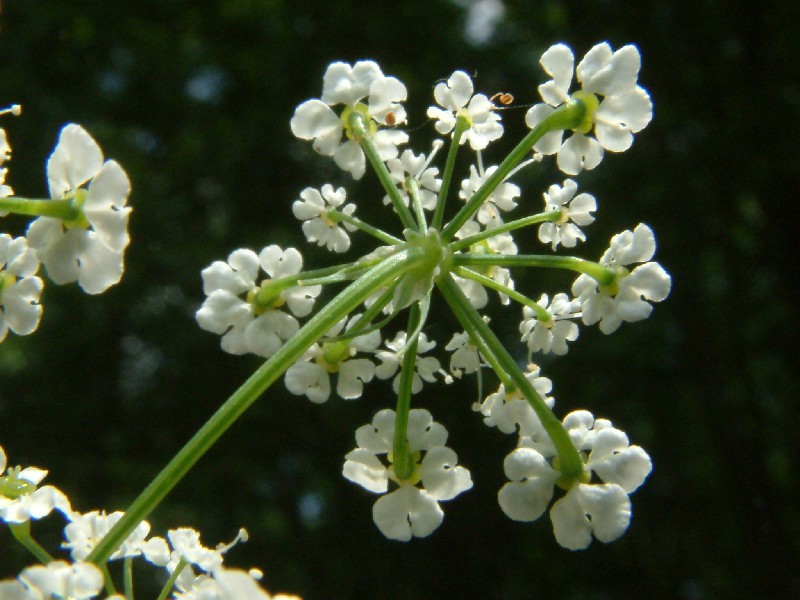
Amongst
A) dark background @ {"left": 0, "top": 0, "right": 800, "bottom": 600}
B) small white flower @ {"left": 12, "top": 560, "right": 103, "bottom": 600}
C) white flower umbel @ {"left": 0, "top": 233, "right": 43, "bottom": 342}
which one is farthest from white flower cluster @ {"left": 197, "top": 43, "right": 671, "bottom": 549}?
dark background @ {"left": 0, "top": 0, "right": 800, "bottom": 600}

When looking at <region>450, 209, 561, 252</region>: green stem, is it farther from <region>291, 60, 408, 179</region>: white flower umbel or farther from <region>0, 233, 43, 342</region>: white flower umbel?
<region>0, 233, 43, 342</region>: white flower umbel

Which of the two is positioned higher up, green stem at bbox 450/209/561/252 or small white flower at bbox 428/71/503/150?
small white flower at bbox 428/71/503/150

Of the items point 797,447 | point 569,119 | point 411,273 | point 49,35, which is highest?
point 49,35

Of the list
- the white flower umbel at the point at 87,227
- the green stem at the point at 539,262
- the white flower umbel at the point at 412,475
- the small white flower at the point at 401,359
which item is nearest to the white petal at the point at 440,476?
the white flower umbel at the point at 412,475

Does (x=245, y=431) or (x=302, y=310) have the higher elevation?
(x=245, y=431)

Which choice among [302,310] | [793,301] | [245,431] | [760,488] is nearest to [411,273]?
[302,310]

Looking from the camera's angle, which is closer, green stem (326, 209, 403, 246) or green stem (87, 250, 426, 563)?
green stem (87, 250, 426, 563)

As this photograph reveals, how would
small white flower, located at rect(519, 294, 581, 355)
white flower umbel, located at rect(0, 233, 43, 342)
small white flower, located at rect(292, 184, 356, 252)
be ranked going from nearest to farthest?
Answer: white flower umbel, located at rect(0, 233, 43, 342), small white flower, located at rect(519, 294, 581, 355), small white flower, located at rect(292, 184, 356, 252)

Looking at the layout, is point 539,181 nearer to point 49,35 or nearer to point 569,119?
point 49,35
